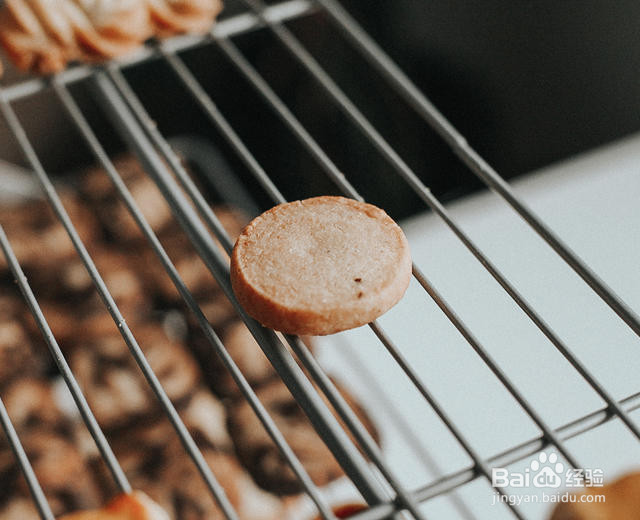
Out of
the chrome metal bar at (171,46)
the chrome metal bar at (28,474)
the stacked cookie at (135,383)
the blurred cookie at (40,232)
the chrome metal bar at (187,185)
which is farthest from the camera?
the blurred cookie at (40,232)

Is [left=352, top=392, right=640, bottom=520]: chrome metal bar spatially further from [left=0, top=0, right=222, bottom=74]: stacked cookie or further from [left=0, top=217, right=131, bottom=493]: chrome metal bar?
[left=0, top=0, right=222, bottom=74]: stacked cookie

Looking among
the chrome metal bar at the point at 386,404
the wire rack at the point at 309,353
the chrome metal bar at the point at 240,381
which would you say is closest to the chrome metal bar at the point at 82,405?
the wire rack at the point at 309,353

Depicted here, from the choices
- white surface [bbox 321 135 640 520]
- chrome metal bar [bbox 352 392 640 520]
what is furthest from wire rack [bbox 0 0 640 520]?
white surface [bbox 321 135 640 520]

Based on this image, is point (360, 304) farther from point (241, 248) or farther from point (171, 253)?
point (171, 253)

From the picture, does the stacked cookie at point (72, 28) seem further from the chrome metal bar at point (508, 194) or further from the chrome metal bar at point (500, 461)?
the chrome metal bar at point (500, 461)

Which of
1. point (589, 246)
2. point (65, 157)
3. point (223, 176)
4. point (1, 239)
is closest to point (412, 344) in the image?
point (589, 246)
